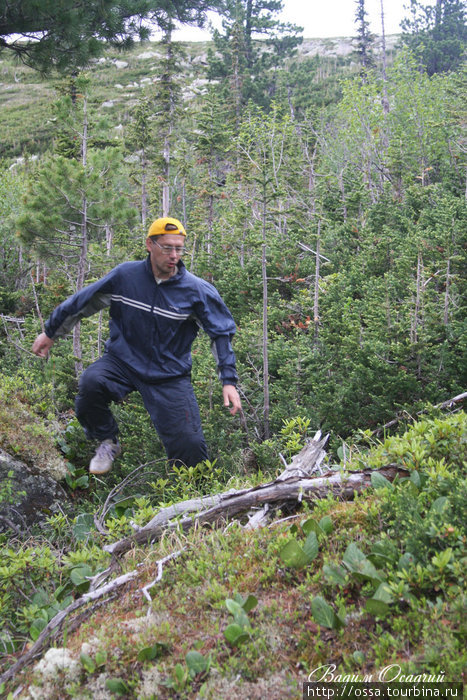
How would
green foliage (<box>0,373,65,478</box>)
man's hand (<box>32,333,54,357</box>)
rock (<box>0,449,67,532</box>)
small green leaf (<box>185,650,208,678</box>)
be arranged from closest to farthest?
1. small green leaf (<box>185,650,208,678</box>)
2. rock (<box>0,449,67,532</box>)
3. man's hand (<box>32,333,54,357</box>)
4. green foliage (<box>0,373,65,478</box>)

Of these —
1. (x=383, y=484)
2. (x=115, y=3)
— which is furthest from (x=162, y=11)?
(x=383, y=484)

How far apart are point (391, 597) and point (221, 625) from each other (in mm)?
755

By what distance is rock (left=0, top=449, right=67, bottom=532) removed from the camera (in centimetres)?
483

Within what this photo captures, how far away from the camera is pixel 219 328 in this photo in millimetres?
4816

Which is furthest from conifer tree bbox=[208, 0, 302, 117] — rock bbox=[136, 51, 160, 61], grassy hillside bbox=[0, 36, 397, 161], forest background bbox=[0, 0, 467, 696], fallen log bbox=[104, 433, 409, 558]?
fallen log bbox=[104, 433, 409, 558]

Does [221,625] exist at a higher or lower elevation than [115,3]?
lower

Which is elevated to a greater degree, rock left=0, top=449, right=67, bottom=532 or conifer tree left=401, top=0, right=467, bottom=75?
conifer tree left=401, top=0, right=467, bottom=75

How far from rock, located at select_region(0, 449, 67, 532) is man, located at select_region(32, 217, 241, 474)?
780mm

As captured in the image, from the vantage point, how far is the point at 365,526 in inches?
106

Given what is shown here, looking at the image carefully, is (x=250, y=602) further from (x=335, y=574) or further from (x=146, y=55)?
(x=146, y=55)

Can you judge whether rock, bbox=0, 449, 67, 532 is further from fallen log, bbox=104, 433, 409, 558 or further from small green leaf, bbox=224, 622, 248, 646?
small green leaf, bbox=224, 622, 248, 646

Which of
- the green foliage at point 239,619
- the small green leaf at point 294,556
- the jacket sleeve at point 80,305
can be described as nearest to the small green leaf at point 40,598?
the green foliage at point 239,619

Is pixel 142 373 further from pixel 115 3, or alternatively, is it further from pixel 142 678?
pixel 115 3

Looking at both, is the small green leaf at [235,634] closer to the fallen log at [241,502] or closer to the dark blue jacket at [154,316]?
the fallen log at [241,502]
